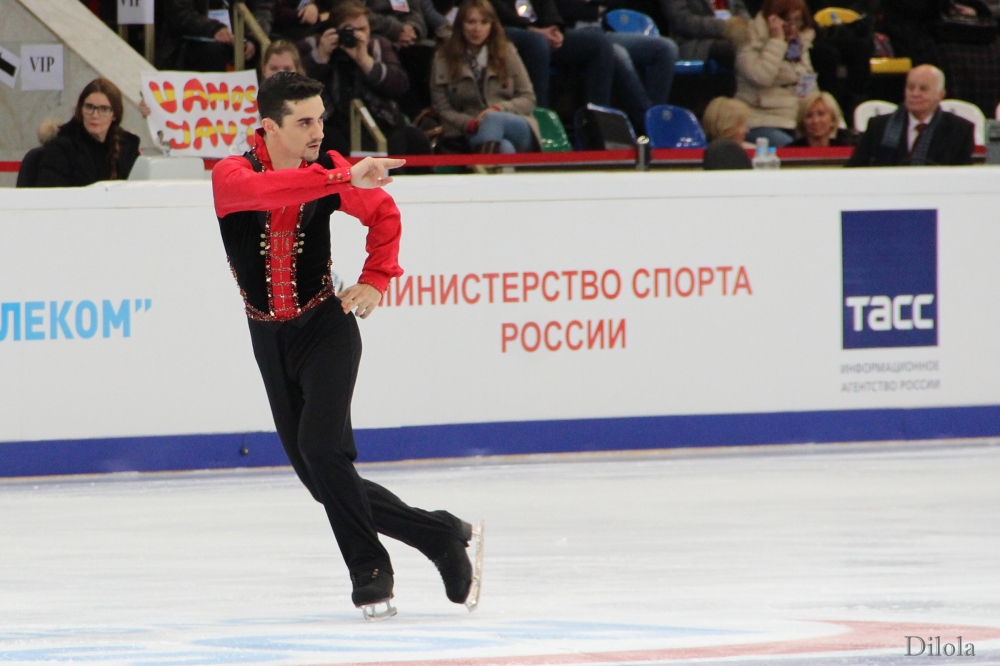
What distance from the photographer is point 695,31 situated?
10305mm

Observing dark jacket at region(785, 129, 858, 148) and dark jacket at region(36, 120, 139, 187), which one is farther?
dark jacket at region(785, 129, 858, 148)

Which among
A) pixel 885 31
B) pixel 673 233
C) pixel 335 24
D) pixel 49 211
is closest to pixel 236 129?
pixel 335 24

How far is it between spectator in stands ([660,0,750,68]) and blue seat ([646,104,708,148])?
42.5 inches

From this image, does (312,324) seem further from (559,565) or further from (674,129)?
(674,129)

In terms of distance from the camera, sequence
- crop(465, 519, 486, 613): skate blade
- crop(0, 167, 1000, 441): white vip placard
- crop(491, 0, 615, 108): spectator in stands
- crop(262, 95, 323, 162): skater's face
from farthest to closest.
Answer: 1. crop(491, 0, 615, 108): spectator in stands
2. crop(0, 167, 1000, 441): white vip placard
3. crop(465, 519, 486, 613): skate blade
4. crop(262, 95, 323, 162): skater's face

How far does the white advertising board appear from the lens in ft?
20.2

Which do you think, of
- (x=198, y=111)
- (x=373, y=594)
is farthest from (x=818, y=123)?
(x=373, y=594)

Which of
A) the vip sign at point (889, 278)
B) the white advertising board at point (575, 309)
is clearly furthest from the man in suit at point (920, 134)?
the vip sign at point (889, 278)

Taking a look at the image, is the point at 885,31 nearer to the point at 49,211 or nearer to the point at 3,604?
the point at 49,211

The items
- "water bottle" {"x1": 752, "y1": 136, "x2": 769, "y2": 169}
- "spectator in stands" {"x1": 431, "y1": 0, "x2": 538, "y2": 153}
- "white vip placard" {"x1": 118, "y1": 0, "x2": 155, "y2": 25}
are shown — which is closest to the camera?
"water bottle" {"x1": 752, "y1": 136, "x2": 769, "y2": 169}

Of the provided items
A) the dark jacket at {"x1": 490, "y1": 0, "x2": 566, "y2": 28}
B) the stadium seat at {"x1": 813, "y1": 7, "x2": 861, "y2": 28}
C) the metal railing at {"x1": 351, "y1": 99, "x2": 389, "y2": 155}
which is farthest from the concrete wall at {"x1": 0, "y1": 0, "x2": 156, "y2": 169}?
the stadium seat at {"x1": 813, "y1": 7, "x2": 861, "y2": 28}

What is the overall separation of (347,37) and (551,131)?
1.35 metres

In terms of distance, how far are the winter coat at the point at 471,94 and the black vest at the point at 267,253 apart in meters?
4.84

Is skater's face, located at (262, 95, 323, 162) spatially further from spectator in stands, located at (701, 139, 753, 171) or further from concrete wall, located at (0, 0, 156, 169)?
concrete wall, located at (0, 0, 156, 169)
